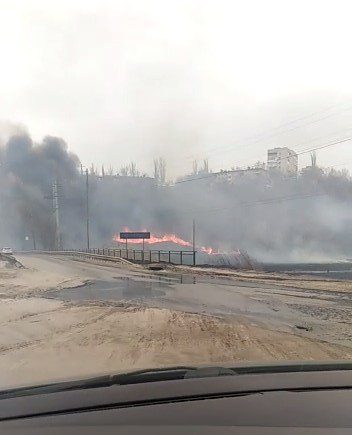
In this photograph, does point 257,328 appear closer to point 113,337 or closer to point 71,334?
point 113,337

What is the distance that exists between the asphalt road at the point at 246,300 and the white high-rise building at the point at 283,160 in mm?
28984

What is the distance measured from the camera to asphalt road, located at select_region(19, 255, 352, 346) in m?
9.08

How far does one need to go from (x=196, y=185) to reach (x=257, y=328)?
155ft

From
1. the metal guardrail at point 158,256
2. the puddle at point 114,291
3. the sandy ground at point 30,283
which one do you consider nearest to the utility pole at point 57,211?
the metal guardrail at point 158,256

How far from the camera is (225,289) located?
1550cm

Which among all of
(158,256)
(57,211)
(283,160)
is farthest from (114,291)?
(57,211)

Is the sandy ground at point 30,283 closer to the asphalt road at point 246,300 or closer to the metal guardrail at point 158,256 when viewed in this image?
the asphalt road at point 246,300

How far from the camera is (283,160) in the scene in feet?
152

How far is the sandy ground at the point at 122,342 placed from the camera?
5934 millimetres

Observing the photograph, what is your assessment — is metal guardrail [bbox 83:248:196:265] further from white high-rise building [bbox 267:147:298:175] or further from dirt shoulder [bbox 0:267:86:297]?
white high-rise building [bbox 267:147:298:175]

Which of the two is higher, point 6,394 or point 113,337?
point 6,394

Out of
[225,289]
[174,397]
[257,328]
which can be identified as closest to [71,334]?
[257,328]

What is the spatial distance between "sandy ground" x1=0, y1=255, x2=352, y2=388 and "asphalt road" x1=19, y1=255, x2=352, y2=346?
2.24ft

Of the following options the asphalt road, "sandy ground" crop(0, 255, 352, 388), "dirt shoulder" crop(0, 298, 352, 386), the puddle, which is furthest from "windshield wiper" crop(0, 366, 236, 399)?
the puddle
